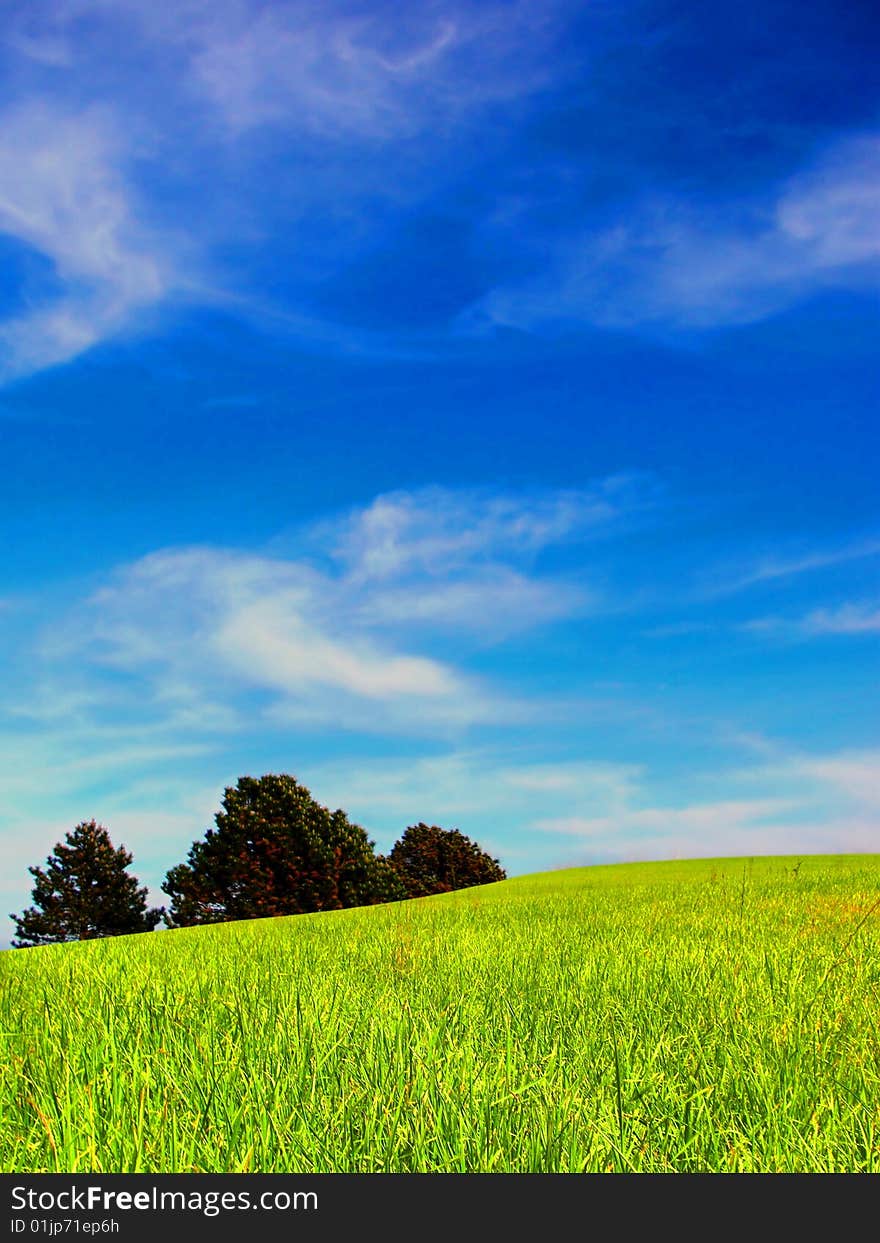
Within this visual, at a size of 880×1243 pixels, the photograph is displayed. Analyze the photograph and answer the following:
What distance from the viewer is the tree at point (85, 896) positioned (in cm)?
4703

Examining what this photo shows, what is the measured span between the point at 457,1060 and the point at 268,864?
4241 centimetres

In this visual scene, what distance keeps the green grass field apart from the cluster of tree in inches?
1444

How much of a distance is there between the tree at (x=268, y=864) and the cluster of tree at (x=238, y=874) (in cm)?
5

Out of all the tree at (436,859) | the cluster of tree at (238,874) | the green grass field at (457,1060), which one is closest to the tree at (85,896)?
the cluster of tree at (238,874)

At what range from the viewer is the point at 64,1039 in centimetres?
566

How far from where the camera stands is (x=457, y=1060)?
4672mm

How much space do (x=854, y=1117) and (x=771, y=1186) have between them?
1.22 m

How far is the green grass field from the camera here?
3.62 m

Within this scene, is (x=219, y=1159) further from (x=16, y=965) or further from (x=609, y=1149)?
(x=16, y=965)

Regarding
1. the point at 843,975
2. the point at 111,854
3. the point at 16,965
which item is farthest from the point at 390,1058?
the point at 111,854

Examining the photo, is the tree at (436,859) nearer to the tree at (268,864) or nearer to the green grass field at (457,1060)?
the tree at (268,864)

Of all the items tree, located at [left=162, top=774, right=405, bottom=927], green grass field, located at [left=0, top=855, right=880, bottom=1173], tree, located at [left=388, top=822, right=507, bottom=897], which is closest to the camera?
green grass field, located at [left=0, top=855, right=880, bottom=1173]

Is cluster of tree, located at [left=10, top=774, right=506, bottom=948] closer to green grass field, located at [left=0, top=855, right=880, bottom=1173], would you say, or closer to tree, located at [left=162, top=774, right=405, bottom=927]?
tree, located at [left=162, top=774, right=405, bottom=927]

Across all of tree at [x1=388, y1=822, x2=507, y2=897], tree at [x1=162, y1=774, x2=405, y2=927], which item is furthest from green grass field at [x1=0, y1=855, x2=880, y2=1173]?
tree at [x1=388, y1=822, x2=507, y2=897]
